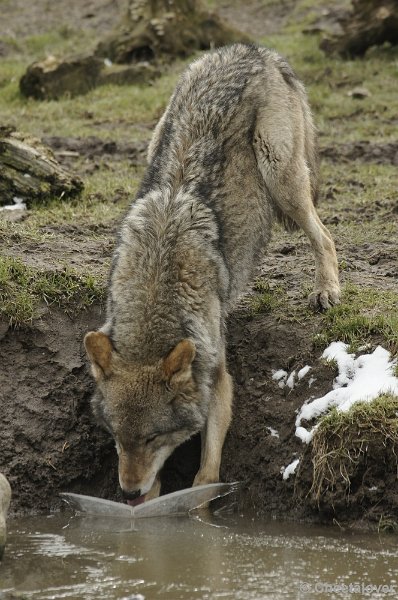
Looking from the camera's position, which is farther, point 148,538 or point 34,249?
point 34,249

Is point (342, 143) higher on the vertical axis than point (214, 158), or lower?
higher

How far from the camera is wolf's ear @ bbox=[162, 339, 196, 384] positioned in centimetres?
609

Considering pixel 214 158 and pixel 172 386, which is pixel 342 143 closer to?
pixel 214 158

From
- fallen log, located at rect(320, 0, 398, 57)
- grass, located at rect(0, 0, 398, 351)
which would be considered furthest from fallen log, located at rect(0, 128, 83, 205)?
fallen log, located at rect(320, 0, 398, 57)

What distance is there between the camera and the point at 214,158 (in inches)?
284

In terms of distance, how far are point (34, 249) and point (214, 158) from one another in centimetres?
199

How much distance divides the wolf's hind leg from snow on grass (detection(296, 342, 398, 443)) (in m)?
0.73

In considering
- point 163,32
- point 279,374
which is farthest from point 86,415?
point 163,32

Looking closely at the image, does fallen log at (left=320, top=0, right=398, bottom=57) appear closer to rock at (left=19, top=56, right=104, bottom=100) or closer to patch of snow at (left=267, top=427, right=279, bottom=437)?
rock at (left=19, top=56, right=104, bottom=100)

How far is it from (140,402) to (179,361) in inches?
→ 13.1

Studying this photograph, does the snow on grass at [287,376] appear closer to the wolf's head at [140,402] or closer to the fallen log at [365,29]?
the wolf's head at [140,402]

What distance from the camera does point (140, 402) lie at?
19.9ft

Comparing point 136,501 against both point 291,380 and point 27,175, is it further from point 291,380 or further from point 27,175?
point 27,175


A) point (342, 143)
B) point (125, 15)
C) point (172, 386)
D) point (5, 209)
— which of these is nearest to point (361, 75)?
point (342, 143)
